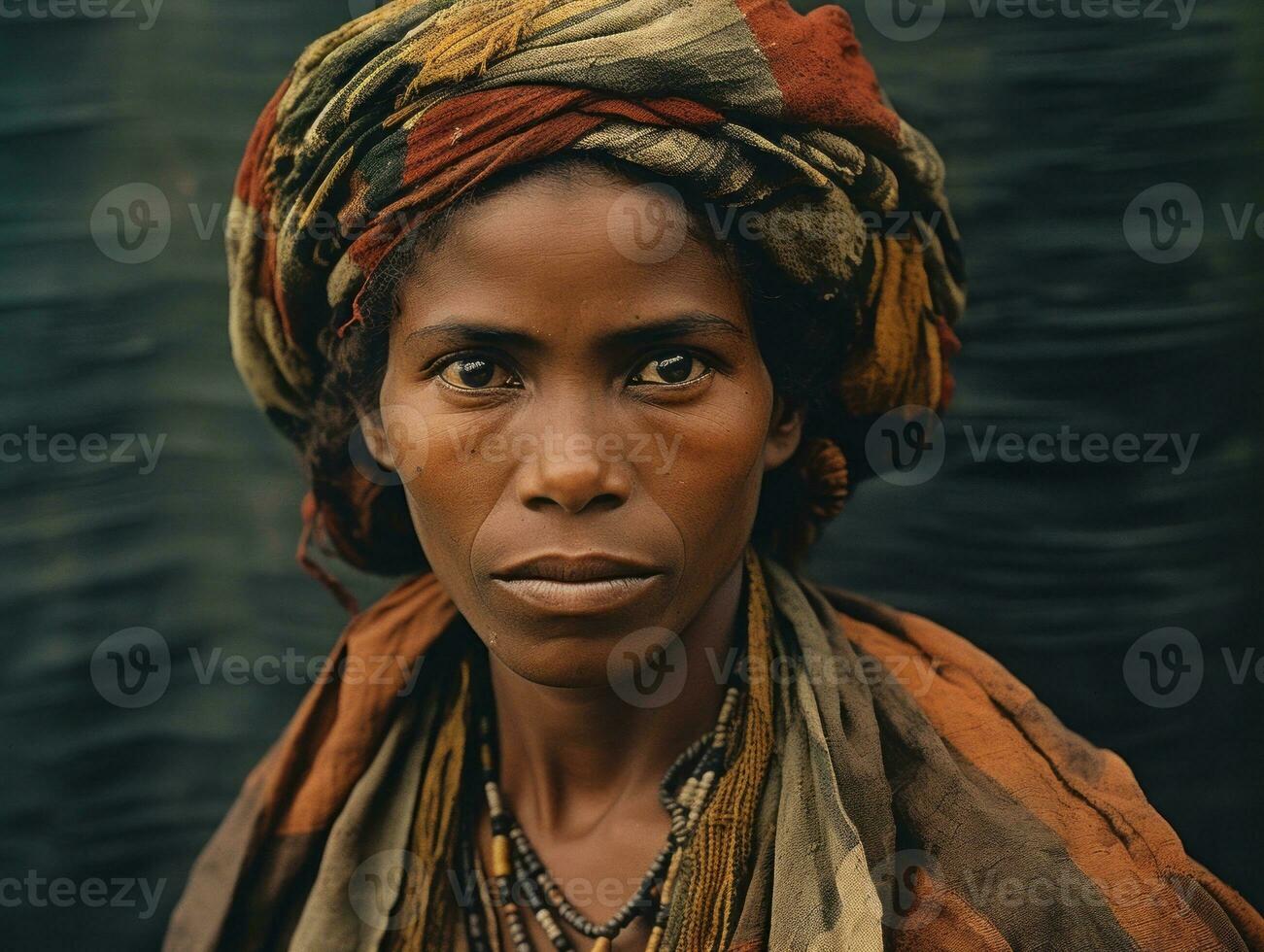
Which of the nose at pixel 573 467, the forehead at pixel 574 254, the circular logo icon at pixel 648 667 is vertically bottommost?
the circular logo icon at pixel 648 667

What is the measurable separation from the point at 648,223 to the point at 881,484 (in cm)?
97

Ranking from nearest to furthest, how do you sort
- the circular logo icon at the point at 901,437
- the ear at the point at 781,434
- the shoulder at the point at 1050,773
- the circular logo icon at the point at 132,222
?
the shoulder at the point at 1050,773 → the ear at the point at 781,434 → the circular logo icon at the point at 901,437 → the circular logo icon at the point at 132,222

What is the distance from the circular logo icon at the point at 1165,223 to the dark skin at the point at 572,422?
2.78 ft

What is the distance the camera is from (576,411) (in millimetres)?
1343

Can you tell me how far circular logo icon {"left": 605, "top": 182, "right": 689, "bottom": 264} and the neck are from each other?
433mm

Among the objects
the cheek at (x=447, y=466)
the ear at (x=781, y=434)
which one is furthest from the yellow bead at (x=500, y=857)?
the ear at (x=781, y=434)

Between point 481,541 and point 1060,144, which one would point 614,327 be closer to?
point 481,541

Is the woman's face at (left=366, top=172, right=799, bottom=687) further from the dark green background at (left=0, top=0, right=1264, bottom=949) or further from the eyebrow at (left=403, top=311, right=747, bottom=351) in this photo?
the dark green background at (left=0, top=0, right=1264, bottom=949)

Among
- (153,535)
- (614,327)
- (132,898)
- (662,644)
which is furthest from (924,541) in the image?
(132,898)

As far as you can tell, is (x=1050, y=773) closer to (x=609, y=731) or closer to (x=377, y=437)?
(x=609, y=731)

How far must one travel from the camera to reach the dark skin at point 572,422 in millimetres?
1330

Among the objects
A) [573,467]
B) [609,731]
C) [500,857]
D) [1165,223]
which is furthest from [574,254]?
[1165,223]

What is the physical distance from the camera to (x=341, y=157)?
1433 millimetres

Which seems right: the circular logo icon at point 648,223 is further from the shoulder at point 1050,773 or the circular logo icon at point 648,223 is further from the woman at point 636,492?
the shoulder at point 1050,773
